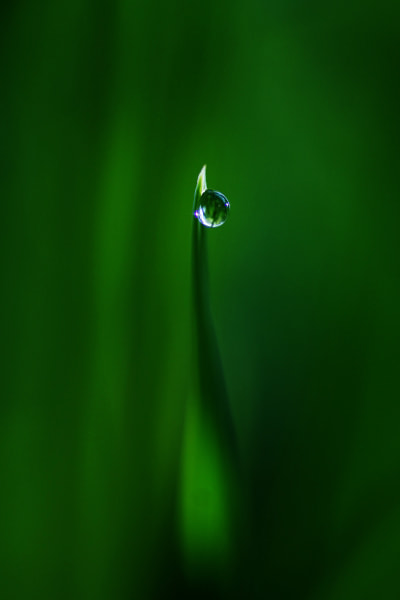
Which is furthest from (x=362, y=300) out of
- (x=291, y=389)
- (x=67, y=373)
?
(x=67, y=373)

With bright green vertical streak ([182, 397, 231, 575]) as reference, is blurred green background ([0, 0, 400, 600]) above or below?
above

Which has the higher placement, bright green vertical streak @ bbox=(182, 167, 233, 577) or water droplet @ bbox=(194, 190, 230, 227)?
water droplet @ bbox=(194, 190, 230, 227)

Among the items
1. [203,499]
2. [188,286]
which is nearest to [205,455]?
[203,499]

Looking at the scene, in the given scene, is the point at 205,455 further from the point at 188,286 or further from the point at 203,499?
the point at 188,286

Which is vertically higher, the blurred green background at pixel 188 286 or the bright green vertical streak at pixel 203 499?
the blurred green background at pixel 188 286

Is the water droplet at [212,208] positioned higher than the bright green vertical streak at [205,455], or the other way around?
the water droplet at [212,208]
